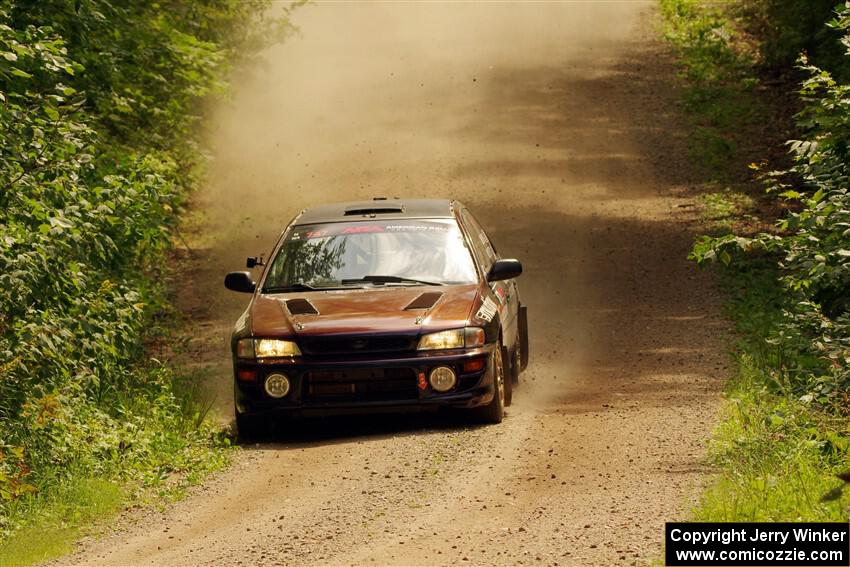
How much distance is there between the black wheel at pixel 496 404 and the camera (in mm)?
10742

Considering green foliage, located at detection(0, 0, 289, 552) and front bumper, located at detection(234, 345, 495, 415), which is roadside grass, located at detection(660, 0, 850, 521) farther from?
green foliage, located at detection(0, 0, 289, 552)

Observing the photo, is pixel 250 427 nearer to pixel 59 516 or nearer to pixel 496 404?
pixel 496 404

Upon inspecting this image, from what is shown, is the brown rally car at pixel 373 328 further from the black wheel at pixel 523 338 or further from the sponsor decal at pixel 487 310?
the black wheel at pixel 523 338

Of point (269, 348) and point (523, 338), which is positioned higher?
point (269, 348)

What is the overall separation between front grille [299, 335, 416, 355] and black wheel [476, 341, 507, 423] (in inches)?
32.7

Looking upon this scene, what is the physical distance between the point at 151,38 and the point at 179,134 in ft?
13.1

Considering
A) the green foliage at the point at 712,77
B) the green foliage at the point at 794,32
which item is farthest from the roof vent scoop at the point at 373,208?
the green foliage at the point at 712,77

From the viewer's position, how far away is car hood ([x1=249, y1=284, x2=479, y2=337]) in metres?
10.4

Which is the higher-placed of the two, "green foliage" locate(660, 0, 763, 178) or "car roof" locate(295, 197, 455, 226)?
"car roof" locate(295, 197, 455, 226)

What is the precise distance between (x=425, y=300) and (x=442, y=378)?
2.55 feet

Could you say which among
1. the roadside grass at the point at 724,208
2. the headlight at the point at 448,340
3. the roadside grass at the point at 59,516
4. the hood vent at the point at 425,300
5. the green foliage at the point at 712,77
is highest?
the hood vent at the point at 425,300

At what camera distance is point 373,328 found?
10.4m

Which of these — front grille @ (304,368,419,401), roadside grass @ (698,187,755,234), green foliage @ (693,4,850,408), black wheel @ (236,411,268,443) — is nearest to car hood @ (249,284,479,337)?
front grille @ (304,368,419,401)

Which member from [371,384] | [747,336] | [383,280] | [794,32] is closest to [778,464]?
[371,384]
